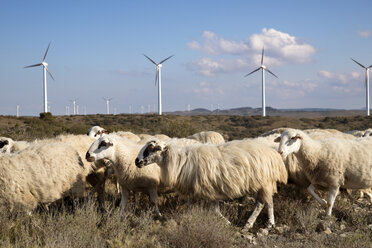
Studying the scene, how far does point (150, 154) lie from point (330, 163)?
14.0ft

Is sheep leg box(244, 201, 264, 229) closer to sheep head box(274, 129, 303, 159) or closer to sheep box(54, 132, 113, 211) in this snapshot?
sheep head box(274, 129, 303, 159)

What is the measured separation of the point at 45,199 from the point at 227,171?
4.10 meters

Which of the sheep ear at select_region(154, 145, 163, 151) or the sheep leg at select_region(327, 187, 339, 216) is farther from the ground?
the sheep ear at select_region(154, 145, 163, 151)

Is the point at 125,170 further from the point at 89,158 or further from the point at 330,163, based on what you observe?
the point at 330,163

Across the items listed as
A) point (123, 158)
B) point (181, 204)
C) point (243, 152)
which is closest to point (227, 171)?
point (243, 152)

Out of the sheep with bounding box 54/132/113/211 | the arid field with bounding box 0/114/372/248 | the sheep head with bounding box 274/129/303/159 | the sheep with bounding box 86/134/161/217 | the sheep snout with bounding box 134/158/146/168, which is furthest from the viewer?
the sheep with bounding box 54/132/113/211

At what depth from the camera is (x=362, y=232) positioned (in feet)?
22.6

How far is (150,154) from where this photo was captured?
8.38m

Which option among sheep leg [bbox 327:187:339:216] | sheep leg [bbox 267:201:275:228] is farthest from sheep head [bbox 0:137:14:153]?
sheep leg [bbox 327:187:339:216]

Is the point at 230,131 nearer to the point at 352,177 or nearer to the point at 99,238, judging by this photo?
the point at 352,177

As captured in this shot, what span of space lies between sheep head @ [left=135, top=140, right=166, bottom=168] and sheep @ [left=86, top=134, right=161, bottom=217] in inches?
21.0

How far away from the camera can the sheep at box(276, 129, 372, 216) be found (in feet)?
28.1

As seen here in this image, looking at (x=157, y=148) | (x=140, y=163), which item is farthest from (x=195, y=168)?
(x=140, y=163)

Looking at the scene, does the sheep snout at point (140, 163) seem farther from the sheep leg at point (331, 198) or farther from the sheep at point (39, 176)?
the sheep leg at point (331, 198)
